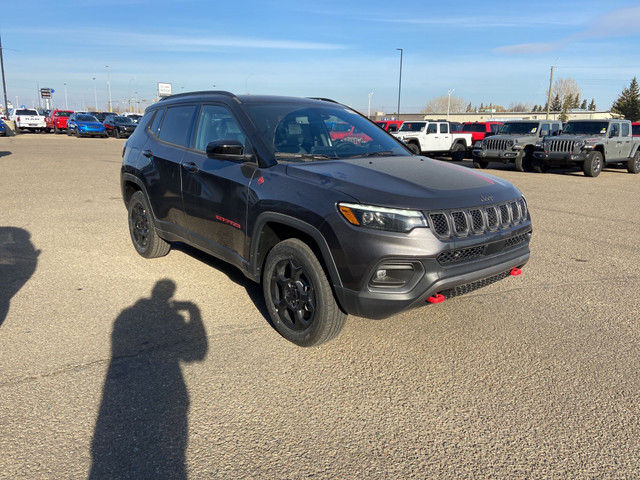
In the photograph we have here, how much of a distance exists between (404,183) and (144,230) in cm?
351

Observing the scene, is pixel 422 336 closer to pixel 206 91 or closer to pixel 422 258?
pixel 422 258

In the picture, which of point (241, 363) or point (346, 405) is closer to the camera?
point (346, 405)

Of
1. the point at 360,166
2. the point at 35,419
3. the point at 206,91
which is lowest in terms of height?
the point at 35,419

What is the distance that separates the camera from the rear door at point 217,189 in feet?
13.3

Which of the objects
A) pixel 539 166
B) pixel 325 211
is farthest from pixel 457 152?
pixel 325 211

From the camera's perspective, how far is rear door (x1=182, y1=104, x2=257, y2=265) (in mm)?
4055

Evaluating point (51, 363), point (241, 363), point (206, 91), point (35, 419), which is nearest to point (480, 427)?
point (241, 363)

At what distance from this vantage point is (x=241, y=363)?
3486 mm

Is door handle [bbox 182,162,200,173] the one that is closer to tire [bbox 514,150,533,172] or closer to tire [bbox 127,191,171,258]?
tire [bbox 127,191,171,258]

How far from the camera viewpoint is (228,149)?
12.6 ft

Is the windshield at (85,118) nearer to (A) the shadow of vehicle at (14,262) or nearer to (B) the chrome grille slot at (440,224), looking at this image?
(A) the shadow of vehicle at (14,262)

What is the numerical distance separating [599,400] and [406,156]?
245 centimetres

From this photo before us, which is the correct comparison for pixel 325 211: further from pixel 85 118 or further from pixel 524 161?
pixel 85 118

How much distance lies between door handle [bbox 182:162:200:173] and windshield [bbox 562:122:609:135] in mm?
15726
